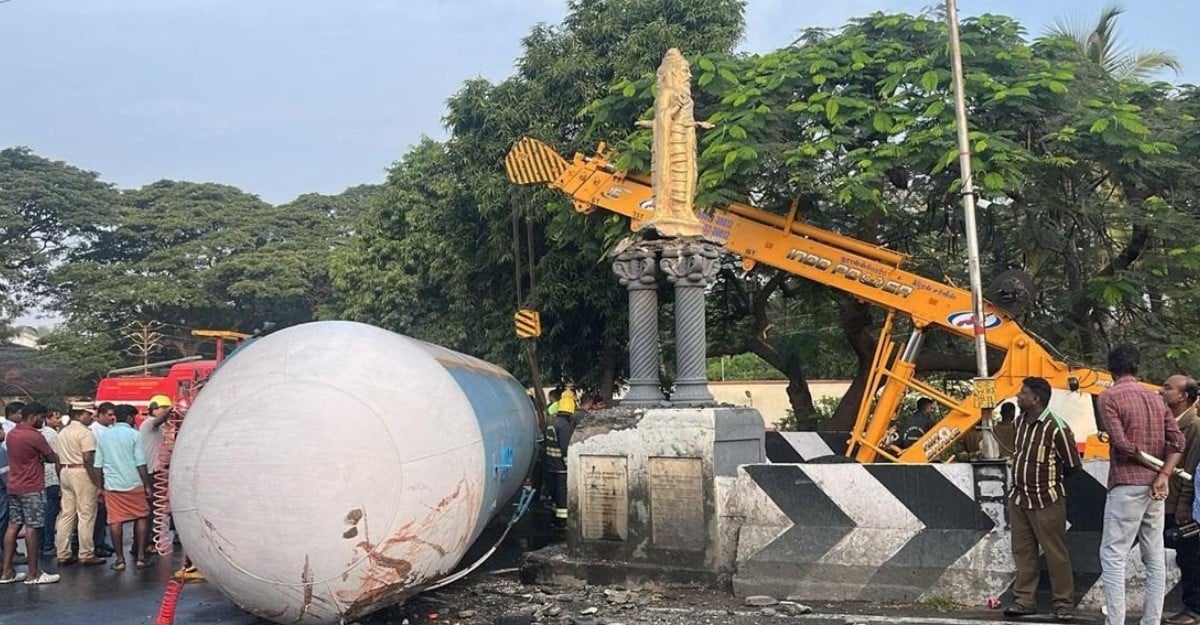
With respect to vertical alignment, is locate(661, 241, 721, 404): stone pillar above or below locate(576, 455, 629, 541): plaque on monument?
above

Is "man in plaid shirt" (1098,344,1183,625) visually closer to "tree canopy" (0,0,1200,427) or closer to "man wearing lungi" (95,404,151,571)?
"tree canopy" (0,0,1200,427)

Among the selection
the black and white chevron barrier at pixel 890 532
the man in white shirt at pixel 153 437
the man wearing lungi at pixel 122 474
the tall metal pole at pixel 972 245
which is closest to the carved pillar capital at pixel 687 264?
the black and white chevron barrier at pixel 890 532

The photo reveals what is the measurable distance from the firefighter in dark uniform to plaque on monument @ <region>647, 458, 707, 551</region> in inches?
146

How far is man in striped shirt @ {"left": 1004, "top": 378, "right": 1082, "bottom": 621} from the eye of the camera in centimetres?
639

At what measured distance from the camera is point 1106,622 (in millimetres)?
5992

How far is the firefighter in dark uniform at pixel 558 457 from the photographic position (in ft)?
38.1

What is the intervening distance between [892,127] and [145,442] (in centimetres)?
873

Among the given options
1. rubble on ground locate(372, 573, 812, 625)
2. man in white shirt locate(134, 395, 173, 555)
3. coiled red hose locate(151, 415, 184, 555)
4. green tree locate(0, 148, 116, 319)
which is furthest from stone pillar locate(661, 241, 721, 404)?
green tree locate(0, 148, 116, 319)


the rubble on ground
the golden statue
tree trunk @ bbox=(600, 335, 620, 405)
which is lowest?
the rubble on ground

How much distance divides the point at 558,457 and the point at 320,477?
20.3ft

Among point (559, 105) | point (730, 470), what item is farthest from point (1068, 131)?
point (559, 105)

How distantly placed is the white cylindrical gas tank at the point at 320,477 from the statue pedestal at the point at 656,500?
5.57 feet

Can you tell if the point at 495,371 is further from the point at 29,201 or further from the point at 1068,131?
the point at 29,201

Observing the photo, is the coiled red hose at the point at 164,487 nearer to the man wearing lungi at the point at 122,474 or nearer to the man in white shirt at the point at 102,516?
the man wearing lungi at the point at 122,474
